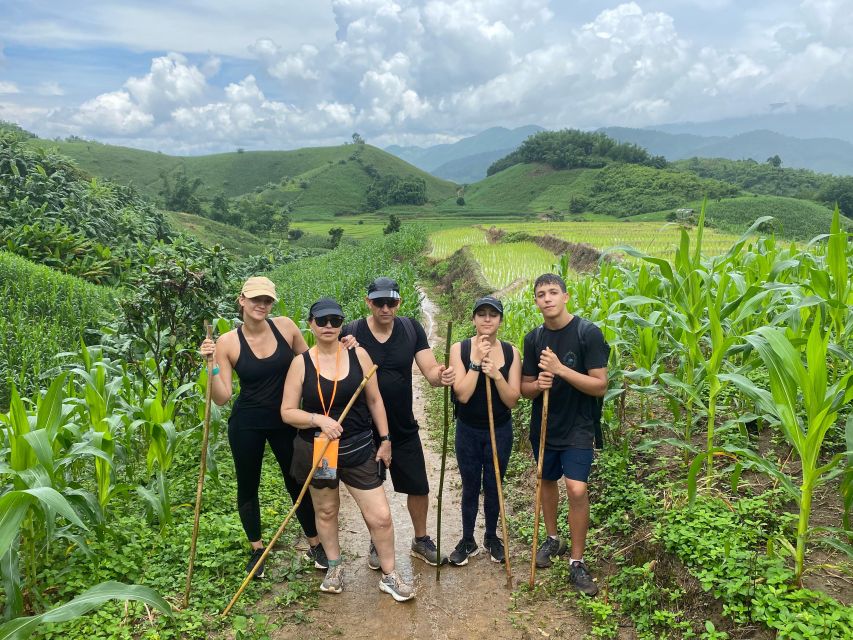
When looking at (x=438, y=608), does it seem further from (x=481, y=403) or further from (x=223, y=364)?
(x=223, y=364)

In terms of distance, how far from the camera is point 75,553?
3738 mm

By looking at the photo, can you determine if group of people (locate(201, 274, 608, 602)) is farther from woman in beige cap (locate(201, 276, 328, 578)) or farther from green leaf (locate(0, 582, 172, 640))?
green leaf (locate(0, 582, 172, 640))

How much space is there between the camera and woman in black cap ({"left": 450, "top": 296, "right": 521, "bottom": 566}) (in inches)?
146

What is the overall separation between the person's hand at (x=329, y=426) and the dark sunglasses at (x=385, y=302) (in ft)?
2.70

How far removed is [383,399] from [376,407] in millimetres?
202

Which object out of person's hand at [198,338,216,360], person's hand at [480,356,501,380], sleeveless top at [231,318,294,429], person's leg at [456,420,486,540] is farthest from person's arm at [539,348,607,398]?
person's hand at [198,338,216,360]

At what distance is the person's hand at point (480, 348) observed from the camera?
3.70 meters

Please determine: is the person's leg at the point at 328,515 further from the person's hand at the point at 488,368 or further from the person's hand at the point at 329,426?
the person's hand at the point at 488,368

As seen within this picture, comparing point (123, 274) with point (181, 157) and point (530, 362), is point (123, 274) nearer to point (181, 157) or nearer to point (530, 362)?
point (530, 362)

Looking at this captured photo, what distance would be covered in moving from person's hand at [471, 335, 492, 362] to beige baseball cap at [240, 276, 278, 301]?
1.40m

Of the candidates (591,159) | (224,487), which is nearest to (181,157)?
(591,159)

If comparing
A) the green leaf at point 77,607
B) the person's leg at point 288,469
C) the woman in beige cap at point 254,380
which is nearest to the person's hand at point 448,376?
the woman in beige cap at point 254,380

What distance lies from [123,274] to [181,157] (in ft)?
365

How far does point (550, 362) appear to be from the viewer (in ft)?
11.5
